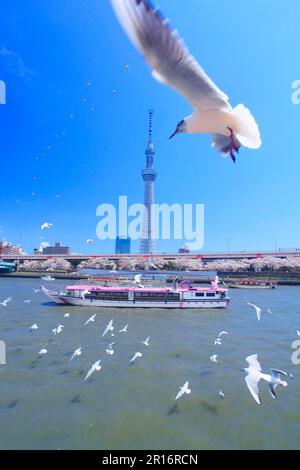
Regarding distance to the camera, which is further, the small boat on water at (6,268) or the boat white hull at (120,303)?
the small boat on water at (6,268)

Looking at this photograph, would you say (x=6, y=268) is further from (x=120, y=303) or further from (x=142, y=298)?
(x=142, y=298)

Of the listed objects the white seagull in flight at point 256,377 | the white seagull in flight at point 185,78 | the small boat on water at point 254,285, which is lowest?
the small boat on water at point 254,285

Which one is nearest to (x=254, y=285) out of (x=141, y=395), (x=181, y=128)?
(x=141, y=395)

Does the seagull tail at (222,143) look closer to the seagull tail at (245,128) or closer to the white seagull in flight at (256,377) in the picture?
the seagull tail at (245,128)

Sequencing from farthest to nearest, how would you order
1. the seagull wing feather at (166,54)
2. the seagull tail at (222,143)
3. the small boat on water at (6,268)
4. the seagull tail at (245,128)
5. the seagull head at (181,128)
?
1. the small boat on water at (6,268)
2. the seagull tail at (222,143)
3. the seagull tail at (245,128)
4. the seagull head at (181,128)
5. the seagull wing feather at (166,54)

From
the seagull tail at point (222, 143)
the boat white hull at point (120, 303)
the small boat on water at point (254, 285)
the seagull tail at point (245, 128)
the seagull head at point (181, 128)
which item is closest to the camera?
the seagull head at point (181, 128)

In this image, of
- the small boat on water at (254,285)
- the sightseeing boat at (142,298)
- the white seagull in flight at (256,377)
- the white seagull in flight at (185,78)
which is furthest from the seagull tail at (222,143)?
the small boat on water at (254,285)

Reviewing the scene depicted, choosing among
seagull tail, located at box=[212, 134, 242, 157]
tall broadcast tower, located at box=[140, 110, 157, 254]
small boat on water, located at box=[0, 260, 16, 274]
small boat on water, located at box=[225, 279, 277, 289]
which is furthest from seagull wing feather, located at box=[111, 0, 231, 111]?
tall broadcast tower, located at box=[140, 110, 157, 254]
